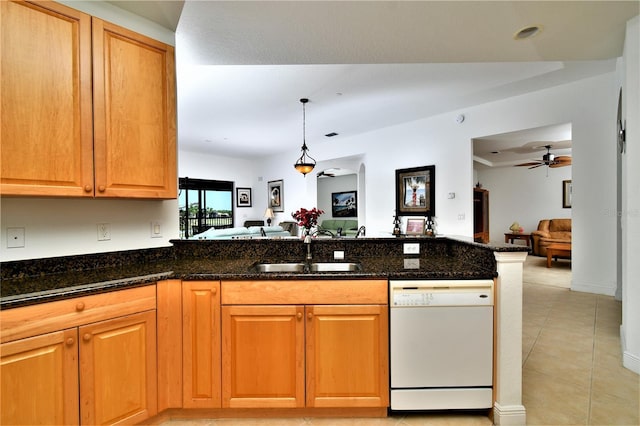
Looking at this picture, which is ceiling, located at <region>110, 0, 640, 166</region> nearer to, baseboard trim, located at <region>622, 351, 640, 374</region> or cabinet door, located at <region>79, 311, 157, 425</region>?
cabinet door, located at <region>79, 311, 157, 425</region>

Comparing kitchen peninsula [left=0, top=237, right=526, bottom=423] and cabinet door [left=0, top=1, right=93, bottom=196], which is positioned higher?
cabinet door [left=0, top=1, right=93, bottom=196]

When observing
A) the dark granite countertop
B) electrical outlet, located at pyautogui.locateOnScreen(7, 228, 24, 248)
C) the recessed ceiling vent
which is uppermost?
the recessed ceiling vent

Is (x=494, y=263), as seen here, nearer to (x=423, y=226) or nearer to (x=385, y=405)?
(x=385, y=405)

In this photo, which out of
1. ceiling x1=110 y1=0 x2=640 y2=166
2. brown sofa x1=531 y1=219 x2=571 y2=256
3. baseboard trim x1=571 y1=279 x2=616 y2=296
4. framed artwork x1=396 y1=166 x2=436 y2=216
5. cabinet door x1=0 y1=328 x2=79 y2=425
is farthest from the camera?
brown sofa x1=531 y1=219 x2=571 y2=256

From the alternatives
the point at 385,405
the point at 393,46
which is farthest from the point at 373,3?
the point at 385,405

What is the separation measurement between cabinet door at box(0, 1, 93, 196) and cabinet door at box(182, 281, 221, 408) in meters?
0.83

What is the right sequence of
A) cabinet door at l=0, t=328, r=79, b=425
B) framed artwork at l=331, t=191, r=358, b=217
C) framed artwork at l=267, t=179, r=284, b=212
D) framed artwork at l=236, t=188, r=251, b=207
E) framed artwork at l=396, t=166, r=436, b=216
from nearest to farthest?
cabinet door at l=0, t=328, r=79, b=425 < framed artwork at l=396, t=166, r=436, b=216 < framed artwork at l=267, t=179, r=284, b=212 < framed artwork at l=236, t=188, r=251, b=207 < framed artwork at l=331, t=191, r=358, b=217

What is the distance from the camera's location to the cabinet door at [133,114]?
1.76m

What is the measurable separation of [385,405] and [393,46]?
2.45 meters

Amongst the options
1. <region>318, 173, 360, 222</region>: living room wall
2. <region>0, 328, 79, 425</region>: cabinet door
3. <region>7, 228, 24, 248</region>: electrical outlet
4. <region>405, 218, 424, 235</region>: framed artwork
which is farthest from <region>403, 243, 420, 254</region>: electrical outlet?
<region>318, 173, 360, 222</region>: living room wall

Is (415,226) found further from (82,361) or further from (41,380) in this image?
A: (41,380)

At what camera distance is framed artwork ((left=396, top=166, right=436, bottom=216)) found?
552cm

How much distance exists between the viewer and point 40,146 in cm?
159

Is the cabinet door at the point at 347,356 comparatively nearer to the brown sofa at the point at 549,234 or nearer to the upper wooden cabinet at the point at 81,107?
the upper wooden cabinet at the point at 81,107
